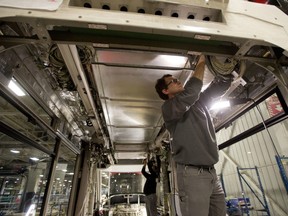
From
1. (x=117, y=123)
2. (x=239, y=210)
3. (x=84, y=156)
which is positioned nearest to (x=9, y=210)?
(x=84, y=156)

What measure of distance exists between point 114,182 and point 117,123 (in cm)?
643

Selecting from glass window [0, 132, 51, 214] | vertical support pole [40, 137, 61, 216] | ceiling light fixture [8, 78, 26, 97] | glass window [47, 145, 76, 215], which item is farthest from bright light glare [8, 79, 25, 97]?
glass window [47, 145, 76, 215]

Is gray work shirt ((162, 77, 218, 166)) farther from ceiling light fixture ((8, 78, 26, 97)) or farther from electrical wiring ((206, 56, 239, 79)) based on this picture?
ceiling light fixture ((8, 78, 26, 97))

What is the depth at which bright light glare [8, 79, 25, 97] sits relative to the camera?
1.71 metres

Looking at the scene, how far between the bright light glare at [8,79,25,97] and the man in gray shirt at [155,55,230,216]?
1.47 meters

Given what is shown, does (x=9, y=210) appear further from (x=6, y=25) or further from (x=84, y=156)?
(x=6, y=25)

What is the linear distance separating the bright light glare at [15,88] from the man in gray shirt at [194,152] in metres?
1.47

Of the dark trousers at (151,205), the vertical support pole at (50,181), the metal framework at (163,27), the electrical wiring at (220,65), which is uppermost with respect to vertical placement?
the electrical wiring at (220,65)

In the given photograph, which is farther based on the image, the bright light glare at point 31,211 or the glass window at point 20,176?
the glass window at point 20,176

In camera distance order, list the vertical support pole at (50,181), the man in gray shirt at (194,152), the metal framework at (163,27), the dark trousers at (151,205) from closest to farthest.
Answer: the metal framework at (163,27) → the man in gray shirt at (194,152) → the vertical support pole at (50,181) → the dark trousers at (151,205)

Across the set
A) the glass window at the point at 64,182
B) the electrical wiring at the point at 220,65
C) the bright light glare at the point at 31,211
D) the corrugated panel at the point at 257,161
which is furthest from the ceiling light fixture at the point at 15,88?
the corrugated panel at the point at 257,161

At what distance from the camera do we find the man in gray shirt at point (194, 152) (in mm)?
1237

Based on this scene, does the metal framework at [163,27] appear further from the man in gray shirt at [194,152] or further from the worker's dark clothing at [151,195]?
the worker's dark clothing at [151,195]

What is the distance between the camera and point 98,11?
0.92 meters
